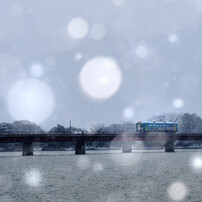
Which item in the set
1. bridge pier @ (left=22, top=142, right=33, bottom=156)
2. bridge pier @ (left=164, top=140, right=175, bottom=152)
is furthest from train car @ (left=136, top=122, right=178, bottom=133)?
bridge pier @ (left=22, top=142, right=33, bottom=156)

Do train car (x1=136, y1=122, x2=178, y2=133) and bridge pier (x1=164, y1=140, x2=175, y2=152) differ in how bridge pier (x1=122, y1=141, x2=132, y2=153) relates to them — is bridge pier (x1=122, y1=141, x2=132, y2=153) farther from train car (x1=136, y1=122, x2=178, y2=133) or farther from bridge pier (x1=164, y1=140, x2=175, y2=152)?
bridge pier (x1=164, y1=140, x2=175, y2=152)

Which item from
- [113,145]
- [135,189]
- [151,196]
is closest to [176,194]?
[151,196]

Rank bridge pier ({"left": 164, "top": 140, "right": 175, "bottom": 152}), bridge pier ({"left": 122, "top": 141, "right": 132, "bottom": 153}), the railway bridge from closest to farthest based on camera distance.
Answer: the railway bridge, bridge pier ({"left": 164, "top": 140, "right": 175, "bottom": 152}), bridge pier ({"left": 122, "top": 141, "right": 132, "bottom": 153})

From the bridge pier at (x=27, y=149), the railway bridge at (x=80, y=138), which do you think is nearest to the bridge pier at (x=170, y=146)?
the railway bridge at (x=80, y=138)

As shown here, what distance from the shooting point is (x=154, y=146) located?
512ft

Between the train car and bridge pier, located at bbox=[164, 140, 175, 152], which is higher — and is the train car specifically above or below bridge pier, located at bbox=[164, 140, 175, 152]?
above

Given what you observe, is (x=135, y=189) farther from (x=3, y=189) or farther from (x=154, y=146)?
(x=154, y=146)

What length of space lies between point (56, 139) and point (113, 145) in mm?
93251

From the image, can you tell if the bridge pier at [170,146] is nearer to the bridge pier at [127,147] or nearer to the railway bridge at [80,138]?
the railway bridge at [80,138]

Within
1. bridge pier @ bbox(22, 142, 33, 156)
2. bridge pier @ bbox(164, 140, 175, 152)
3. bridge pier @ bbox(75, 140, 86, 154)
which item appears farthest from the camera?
bridge pier @ bbox(164, 140, 175, 152)

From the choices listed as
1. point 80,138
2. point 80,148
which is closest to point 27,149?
point 80,148

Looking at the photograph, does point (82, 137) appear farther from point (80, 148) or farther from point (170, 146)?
point (170, 146)

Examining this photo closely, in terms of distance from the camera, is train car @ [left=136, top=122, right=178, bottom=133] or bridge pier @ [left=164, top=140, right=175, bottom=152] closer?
bridge pier @ [left=164, top=140, right=175, bottom=152]

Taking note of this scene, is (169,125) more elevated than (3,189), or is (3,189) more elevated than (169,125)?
(169,125)
